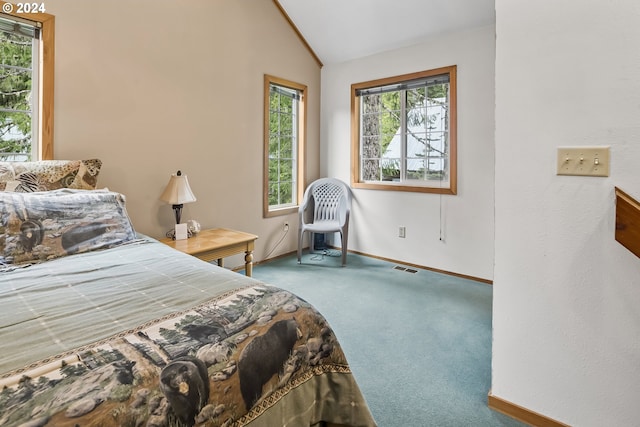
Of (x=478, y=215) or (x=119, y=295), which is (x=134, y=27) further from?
(x=478, y=215)

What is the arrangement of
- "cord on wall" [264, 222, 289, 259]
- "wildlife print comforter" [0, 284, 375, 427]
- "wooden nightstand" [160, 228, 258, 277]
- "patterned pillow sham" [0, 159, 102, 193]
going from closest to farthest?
"wildlife print comforter" [0, 284, 375, 427] → "patterned pillow sham" [0, 159, 102, 193] → "wooden nightstand" [160, 228, 258, 277] → "cord on wall" [264, 222, 289, 259]

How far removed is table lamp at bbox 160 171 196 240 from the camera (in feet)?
9.36

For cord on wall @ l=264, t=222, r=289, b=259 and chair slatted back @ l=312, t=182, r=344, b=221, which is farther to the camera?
chair slatted back @ l=312, t=182, r=344, b=221

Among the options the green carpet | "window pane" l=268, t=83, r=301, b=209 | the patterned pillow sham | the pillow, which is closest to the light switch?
the green carpet

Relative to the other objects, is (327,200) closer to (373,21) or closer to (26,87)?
(373,21)

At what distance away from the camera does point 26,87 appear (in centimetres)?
241

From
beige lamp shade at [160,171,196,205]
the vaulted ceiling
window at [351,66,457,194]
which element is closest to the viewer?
beige lamp shade at [160,171,196,205]

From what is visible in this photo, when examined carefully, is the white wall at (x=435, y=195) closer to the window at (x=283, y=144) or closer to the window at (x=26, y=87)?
the window at (x=283, y=144)

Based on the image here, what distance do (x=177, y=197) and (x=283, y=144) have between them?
72.8 inches

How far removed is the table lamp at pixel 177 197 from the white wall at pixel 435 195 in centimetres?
225

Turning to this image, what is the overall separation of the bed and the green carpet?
0.65m

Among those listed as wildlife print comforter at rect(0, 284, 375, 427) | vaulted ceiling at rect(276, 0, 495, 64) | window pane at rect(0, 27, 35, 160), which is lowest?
wildlife print comforter at rect(0, 284, 375, 427)

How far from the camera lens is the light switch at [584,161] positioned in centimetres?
138

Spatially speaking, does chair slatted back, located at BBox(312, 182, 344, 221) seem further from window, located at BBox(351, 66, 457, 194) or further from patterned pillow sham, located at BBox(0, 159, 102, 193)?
patterned pillow sham, located at BBox(0, 159, 102, 193)
